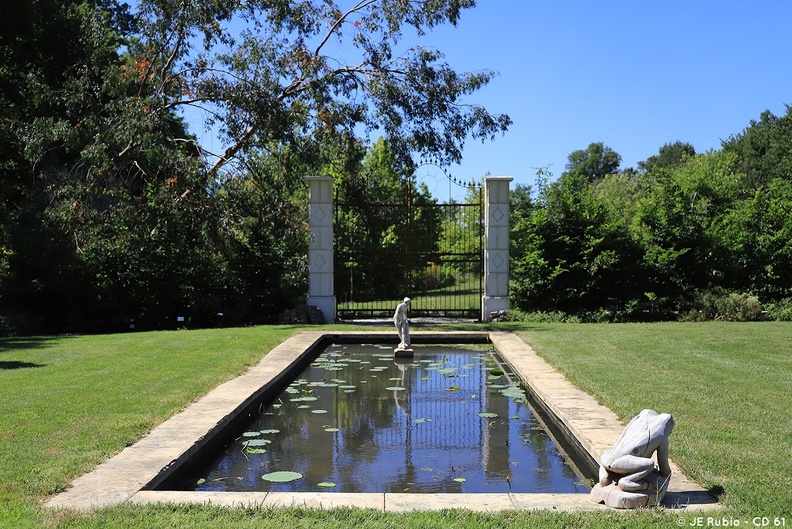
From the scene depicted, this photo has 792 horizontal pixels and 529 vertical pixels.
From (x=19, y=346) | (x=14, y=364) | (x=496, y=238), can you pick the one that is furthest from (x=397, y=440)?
(x=496, y=238)

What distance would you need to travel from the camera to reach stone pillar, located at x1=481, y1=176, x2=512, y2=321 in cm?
1755

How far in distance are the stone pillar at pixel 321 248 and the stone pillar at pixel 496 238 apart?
3.58 m

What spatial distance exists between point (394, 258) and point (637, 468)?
46.2ft

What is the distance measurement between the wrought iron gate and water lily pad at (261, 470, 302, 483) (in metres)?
11.7

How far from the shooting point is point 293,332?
1492cm

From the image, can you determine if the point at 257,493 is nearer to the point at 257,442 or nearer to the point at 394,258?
the point at 257,442

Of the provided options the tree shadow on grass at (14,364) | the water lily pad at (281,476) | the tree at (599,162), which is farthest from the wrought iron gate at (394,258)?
the tree at (599,162)

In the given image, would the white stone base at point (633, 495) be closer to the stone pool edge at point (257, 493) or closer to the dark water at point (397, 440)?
the stone pool edge at point (257, 493)

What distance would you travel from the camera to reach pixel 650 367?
10055mm

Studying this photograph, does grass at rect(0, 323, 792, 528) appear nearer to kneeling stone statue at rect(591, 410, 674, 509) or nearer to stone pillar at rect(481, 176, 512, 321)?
kneeling stone statue at rect(591, 410, 674, 509)

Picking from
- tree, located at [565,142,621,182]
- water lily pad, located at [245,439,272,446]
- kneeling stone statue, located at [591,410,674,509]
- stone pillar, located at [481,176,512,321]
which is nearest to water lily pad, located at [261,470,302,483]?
water lily pad, located at [245,439,272,446]

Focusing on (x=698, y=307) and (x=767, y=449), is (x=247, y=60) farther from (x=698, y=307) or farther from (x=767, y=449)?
(x=767, y=449)

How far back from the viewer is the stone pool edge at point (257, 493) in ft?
15.4

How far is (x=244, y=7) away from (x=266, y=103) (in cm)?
261
